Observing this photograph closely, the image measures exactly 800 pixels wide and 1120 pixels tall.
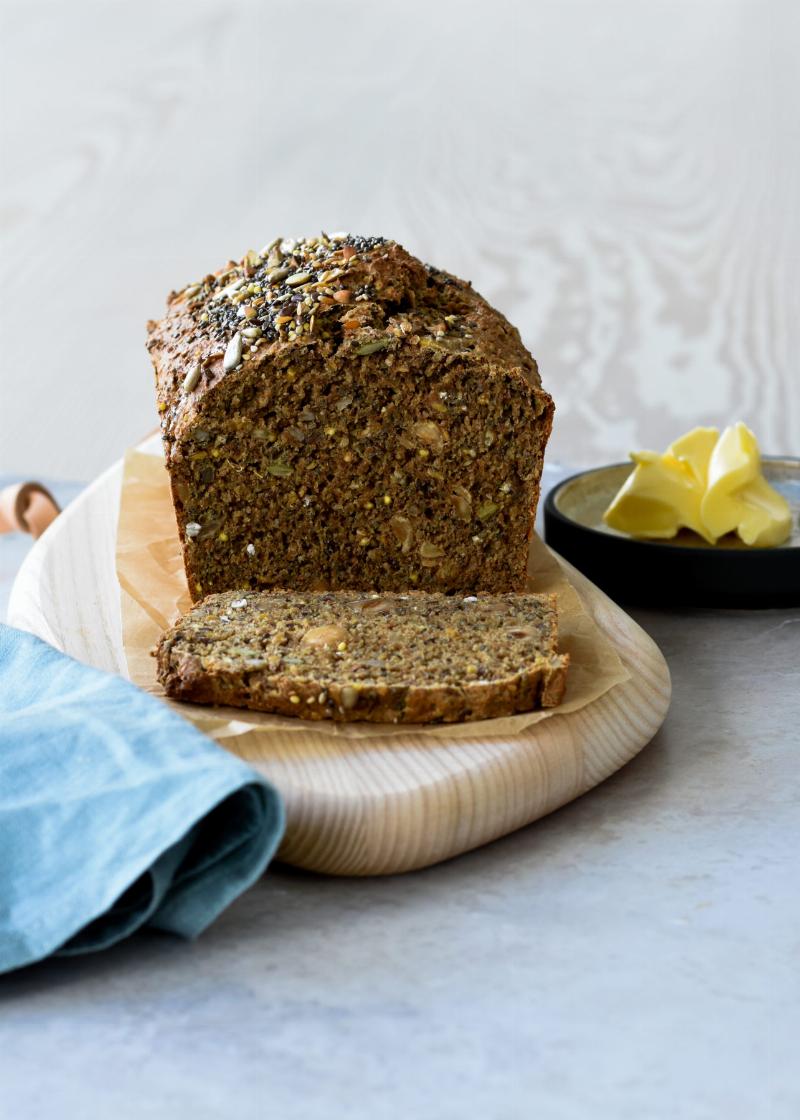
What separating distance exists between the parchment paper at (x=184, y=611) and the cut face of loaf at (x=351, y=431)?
0.45ft

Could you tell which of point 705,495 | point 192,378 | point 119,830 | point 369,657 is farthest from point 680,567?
point 119,830


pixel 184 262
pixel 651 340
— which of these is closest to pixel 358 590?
pixel 651 340

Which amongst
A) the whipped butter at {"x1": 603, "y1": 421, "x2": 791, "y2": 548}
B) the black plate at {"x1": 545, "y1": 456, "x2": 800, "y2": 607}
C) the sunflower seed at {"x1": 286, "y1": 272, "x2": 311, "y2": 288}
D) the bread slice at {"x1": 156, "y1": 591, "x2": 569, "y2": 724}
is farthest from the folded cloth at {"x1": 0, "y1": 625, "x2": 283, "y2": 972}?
the whipped butter at {"x1": 603, "y1": 421, "x2": 791, "y2": 548}

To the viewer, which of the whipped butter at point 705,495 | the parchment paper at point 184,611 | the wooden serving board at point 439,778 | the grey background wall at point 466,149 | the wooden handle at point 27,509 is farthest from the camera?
the grey background wall at point 466,149

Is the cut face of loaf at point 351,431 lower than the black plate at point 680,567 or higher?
higher

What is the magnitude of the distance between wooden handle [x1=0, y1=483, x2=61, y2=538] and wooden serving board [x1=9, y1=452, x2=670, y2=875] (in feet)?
4.56

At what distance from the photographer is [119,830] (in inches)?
91.4

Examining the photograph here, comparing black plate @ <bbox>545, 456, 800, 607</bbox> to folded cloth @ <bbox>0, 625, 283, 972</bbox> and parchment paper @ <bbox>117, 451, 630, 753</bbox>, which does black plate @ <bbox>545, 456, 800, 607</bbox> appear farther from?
folded cloth @ <bbox>0, 625, 283, 972</bbox>

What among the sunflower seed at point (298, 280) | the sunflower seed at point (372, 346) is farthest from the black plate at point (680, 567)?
the sunflower seed at point (298, 280)

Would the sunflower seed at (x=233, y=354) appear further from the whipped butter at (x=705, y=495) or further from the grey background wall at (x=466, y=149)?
the grey background wall at (x=466, y=149)

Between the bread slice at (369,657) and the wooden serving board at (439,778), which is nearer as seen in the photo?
the wooden serving board at (439,778)

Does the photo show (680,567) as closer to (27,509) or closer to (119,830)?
(119,830)

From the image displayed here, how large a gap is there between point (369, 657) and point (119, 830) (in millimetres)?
768

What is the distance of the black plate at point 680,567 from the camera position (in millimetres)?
3656
